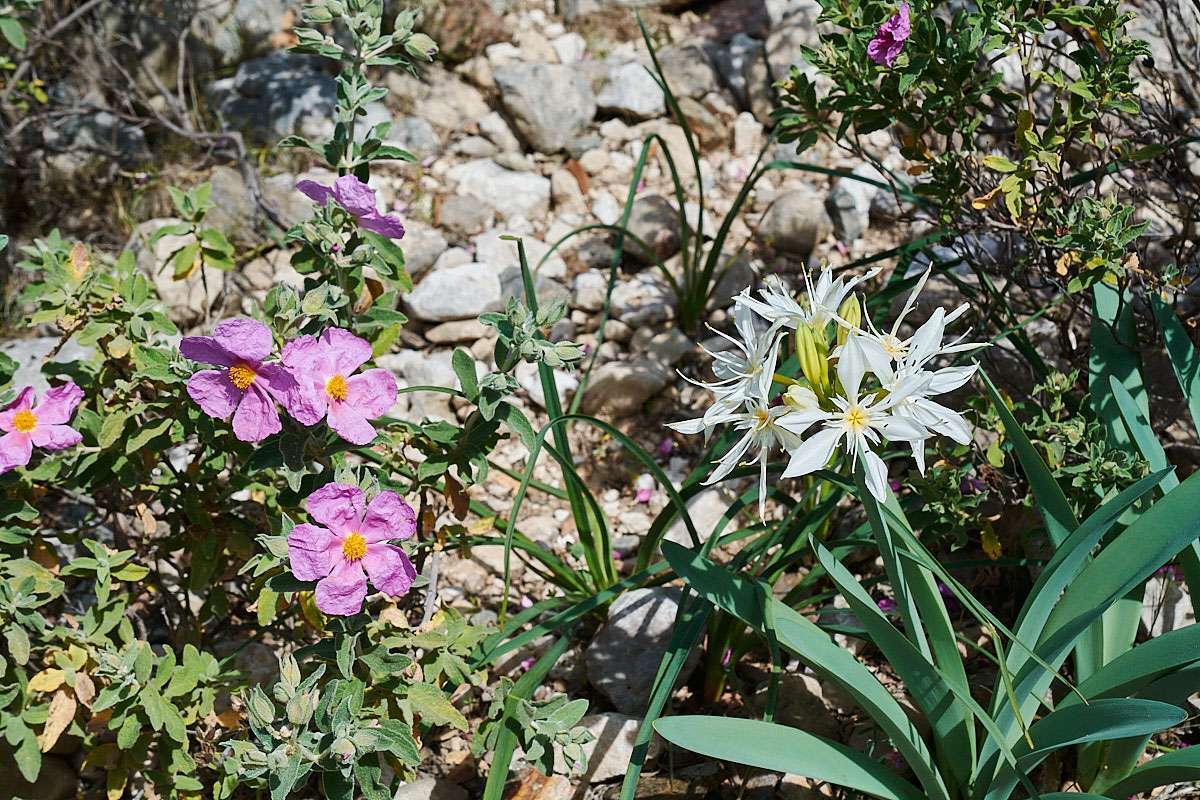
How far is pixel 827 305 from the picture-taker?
129 cm

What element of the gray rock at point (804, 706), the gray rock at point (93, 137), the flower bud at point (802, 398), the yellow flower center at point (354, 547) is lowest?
the gray rock at point (93, 137)

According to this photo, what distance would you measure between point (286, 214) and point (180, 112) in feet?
1.51

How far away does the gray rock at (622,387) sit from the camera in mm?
2689

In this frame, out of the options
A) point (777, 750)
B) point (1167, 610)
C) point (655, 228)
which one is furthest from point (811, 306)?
point (655, 228)

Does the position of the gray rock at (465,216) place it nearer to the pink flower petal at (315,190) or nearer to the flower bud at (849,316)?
the pink flower petal at (315,190)

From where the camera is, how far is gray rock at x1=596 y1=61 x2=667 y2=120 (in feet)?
11.2

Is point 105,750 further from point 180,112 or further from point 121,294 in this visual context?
point 180,112

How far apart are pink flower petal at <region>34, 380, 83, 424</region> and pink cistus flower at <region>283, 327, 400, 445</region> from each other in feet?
1.66

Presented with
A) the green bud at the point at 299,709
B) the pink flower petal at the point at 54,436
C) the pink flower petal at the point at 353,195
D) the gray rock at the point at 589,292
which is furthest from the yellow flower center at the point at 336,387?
the gray rock at the point at 589,292

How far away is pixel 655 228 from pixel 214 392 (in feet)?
5.98

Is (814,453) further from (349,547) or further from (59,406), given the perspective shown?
(59,406)

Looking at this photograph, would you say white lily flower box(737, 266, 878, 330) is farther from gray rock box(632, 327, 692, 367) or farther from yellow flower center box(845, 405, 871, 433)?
Result: gray rock box(632, 327, 692, 367)

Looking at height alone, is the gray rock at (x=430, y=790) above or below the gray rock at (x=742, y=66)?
below

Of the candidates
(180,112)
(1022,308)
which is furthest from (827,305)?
(180,112)
